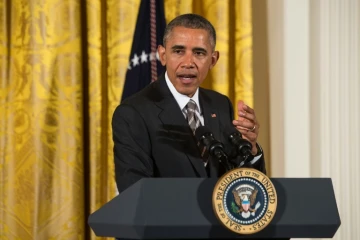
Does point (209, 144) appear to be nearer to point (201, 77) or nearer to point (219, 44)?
Result: point (201, 77)

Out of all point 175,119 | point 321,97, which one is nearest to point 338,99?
point 321,97

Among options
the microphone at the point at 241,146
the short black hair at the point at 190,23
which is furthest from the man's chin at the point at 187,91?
the microphone at the point at 241,146

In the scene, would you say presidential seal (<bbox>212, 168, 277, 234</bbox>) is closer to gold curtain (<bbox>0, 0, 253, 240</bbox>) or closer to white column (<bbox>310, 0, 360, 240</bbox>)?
gold curtain (<bbox>0, 0, 253, 240</bbox>)

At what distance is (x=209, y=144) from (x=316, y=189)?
0.32 m

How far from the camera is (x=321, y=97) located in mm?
3982

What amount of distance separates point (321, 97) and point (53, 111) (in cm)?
150

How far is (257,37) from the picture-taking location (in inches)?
162

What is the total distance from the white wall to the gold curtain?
35.7 inches

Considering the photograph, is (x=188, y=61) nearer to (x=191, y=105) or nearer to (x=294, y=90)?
(x=191, y=105)

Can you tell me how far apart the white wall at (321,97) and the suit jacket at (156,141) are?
160 centimetres

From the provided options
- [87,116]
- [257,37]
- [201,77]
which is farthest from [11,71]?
[201,77]

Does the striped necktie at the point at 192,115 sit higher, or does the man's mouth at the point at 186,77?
the man's mouth at the point at 186,77

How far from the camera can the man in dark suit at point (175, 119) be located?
2230mm

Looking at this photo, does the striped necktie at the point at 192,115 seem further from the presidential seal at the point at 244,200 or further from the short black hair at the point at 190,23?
the presidential seal at the point at 244,200
